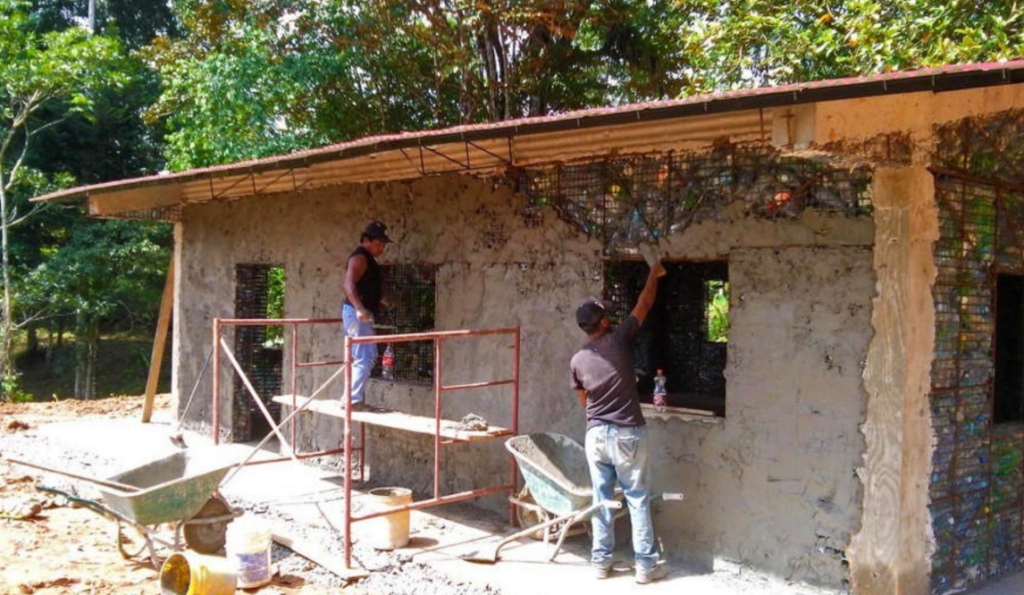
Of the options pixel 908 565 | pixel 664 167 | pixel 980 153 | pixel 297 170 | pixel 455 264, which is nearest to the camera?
pixel 908 565

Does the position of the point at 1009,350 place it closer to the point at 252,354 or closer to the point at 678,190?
the point at 678,190

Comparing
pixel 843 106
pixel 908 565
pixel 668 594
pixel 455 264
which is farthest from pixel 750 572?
pixel 455 264

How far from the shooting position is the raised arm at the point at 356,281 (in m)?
7.45

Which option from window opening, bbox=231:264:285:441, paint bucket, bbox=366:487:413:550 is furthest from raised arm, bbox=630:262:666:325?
window opening, bbox=231:264:285:441

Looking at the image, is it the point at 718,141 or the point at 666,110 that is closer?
the point at 666,110

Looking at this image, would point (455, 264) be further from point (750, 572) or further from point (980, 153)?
point (980, 153)

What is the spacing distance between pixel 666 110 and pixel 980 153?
246cm

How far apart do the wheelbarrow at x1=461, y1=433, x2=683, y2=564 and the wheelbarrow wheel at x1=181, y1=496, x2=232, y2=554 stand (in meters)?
2.03

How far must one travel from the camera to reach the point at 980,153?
5707mm

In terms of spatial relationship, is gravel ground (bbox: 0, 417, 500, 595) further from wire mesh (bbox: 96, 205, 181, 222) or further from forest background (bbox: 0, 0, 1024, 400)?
forest background (bbox: 0, 0, 1024, 400)

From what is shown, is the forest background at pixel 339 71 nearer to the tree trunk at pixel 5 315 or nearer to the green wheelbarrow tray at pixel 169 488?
the tree trunk at pixel 5 315

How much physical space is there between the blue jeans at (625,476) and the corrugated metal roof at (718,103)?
6.85 ft

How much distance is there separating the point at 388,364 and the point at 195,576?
3133 mm

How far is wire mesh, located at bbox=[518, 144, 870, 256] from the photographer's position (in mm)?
5539
